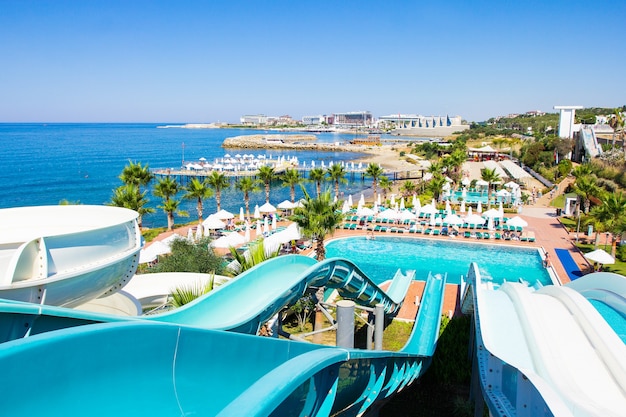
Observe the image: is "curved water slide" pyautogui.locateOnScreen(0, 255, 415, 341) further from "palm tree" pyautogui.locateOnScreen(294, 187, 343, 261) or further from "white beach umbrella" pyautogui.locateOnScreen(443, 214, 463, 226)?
"white beach umbrella" pyautogui.locateOnScreen(443, 214, 463, 226)

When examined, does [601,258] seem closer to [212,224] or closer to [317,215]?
[317,215]

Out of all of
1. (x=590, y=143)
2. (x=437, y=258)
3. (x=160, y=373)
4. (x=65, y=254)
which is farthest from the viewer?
(x=590, y=143)

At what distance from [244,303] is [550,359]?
16.3 feet

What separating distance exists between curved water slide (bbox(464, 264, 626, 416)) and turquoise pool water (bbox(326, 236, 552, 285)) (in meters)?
13.0

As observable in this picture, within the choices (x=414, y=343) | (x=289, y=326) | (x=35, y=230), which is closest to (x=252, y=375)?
(x=35, y=230)

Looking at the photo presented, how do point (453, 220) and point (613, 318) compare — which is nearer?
point (613, 318)

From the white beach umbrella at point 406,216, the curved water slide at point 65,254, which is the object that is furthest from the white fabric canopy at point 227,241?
the curved water slide at point 65,254

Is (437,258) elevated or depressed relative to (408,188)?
depressed

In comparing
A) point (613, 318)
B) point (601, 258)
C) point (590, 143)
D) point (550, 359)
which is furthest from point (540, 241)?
point (590, 143)

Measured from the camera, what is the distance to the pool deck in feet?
60.3

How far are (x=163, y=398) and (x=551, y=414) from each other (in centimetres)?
408

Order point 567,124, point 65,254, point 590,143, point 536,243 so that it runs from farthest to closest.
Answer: point 567,124 → point 590,143 → point 536,243 → point 65,254

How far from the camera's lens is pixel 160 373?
3.79 metres

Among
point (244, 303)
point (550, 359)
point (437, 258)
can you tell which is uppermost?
point (244, 303)
